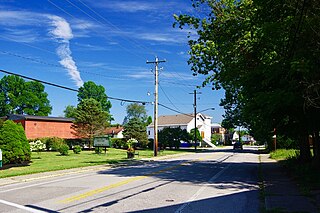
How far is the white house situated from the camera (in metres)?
87.8

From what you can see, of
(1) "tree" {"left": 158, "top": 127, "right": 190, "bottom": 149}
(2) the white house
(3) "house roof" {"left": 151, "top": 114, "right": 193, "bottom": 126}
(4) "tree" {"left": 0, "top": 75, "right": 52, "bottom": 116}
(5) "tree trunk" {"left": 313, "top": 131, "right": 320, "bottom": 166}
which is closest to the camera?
(5) "tree trunk" {"left": 313, "top": 131, "right": 320, "bottom": 166}

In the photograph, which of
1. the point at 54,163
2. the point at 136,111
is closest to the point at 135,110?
the point at 136,111

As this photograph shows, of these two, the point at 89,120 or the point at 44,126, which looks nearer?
the point at 89,120

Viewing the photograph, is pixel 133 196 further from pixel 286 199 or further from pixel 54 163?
pixel 54 163

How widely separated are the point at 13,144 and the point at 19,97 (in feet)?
219

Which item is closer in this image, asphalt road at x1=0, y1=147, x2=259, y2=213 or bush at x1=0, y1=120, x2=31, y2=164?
asphalt road at x1=0, y1=147, x2=259, y2=213

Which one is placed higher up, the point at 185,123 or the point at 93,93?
the point at 93,93

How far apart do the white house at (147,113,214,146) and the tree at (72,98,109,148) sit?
35164mm

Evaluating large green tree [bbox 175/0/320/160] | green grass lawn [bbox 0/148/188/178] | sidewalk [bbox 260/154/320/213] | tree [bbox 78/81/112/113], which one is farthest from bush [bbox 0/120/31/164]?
tree [bbox 78/81/112/113]

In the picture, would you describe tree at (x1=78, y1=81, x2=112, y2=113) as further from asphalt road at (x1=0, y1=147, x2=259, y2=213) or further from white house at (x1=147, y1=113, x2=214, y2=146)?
asphalt road at (x1=0, y1=147, x2=259, y2=213)

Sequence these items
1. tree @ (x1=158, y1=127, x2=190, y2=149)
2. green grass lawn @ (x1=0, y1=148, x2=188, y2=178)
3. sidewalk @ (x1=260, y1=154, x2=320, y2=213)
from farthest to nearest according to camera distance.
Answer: tree @ (x1=158, y1=127, x2=190, y2=149) < green grass lawn @ (x1=0, y1=148, x2=188, y2=178) < sidewalk @ (x1=260, y1=154, x2=320, y2=213)

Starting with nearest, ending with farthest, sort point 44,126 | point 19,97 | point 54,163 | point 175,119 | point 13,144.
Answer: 1. point 13,144
2. point 54,163
3. point 44,126
4. point 19,97
5. point 175,119

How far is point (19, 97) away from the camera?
83.2 m

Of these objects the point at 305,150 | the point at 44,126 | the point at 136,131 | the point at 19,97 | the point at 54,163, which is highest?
the point at 19,97
